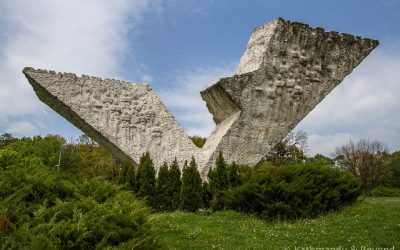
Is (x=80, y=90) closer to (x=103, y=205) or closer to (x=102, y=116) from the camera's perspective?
(x=102, y=116)

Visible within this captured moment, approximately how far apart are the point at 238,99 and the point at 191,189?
225cm

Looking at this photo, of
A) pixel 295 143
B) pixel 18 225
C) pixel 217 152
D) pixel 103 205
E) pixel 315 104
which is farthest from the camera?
pixel 295 143

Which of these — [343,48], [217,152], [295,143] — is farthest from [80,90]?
[295,143]

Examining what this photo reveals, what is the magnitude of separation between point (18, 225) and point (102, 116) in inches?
227

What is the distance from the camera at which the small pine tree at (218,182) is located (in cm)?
1002

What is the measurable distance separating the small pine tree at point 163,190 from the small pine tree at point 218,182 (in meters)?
0.95

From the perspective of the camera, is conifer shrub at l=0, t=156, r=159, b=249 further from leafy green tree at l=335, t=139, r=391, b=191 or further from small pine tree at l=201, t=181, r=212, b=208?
leafy green tree at l=335, t=139, r=391, b=191

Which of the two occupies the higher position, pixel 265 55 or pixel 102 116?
pixel 265 55

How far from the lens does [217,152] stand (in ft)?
33.8

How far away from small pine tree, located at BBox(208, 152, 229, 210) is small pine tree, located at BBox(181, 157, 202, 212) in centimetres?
31

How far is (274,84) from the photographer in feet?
34.7

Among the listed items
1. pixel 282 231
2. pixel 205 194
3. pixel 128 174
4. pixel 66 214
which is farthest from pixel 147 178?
pixel 66 214

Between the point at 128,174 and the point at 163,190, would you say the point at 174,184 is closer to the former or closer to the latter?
the point at 163,190

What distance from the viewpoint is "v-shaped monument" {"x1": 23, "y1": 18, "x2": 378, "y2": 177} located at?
31.1 ft
